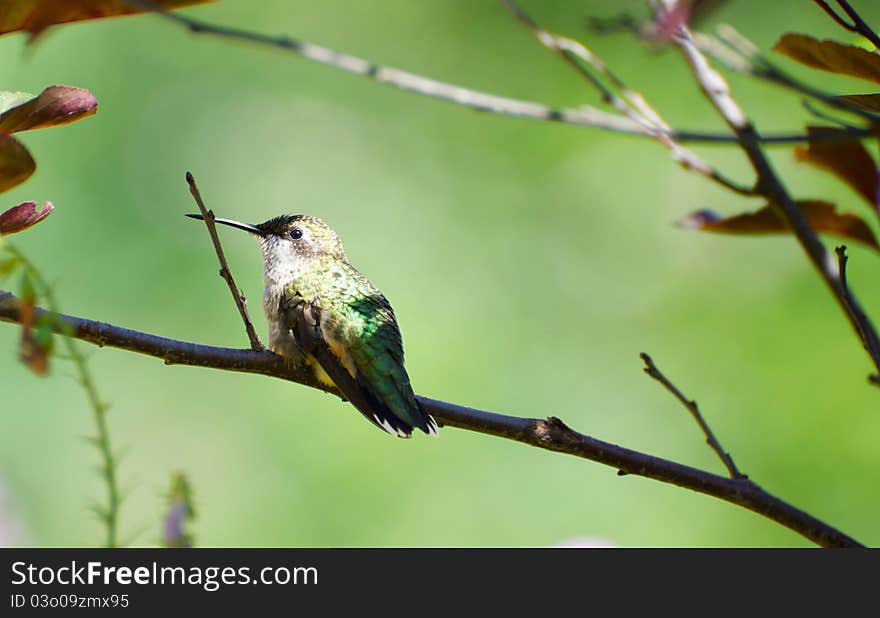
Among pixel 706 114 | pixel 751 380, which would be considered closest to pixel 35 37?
pixel 751 380

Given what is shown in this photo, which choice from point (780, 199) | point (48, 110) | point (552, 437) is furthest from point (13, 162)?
point (780, 199)

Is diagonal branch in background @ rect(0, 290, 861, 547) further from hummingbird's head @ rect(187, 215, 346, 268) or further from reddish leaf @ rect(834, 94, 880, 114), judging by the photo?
hummingbird's head @ rect(187, 215, 346, 268)

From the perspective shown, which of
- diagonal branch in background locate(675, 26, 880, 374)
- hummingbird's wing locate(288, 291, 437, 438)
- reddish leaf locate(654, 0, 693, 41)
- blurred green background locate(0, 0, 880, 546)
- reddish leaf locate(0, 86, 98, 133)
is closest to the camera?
reddish leaf locate(654, 0, 693, 41)

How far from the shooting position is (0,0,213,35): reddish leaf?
1190 mm

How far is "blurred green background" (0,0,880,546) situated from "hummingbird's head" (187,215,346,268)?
2.53ft

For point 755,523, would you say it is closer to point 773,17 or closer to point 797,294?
point 797,294

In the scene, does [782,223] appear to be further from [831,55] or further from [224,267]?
[224,267]

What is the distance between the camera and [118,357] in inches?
188

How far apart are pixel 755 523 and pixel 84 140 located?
11.8ft

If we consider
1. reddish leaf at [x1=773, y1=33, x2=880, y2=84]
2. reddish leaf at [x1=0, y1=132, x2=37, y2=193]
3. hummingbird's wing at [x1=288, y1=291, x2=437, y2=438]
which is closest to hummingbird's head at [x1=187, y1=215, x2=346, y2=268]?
hummingbird's wing at [x1=288, y1=291, x2=437, y2=438]

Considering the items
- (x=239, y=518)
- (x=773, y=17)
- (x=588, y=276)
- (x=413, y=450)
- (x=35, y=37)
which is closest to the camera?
(x=35, y=37)

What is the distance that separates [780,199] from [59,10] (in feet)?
3.03

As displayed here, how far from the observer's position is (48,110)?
4.80ft

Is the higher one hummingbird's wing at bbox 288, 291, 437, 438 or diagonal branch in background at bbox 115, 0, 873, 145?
hummingbird's wing at bbox 288, 291, 437, 438
